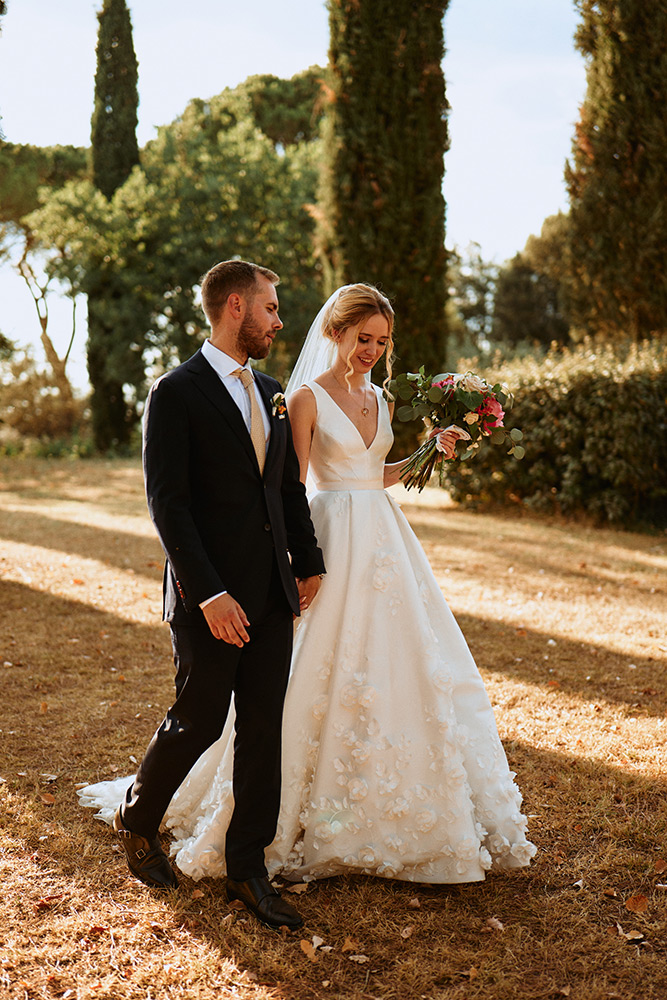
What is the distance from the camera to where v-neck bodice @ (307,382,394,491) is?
326 cm

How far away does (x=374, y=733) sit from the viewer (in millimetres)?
3039

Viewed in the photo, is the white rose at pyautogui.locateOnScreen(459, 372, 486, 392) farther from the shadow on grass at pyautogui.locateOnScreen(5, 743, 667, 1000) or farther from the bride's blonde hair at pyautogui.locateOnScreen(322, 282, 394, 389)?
the shadow on grass at pyautogui.locateOnScreen(5, 743, 667, 1000)

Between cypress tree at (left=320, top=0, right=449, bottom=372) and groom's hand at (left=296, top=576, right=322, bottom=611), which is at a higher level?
cypress tree at (left=320, top=0, right=449, bottom=372)

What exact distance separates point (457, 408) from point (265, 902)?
1982 mm

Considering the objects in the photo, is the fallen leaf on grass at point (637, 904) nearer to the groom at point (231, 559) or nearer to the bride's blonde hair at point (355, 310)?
the groom at point (231, 559)

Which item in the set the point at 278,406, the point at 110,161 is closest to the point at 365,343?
the point at 278,406

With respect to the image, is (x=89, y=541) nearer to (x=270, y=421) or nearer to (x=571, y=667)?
(x=571, y=667)

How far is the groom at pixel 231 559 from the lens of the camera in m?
2.63

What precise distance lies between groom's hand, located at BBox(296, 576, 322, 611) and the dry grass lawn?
1080mm

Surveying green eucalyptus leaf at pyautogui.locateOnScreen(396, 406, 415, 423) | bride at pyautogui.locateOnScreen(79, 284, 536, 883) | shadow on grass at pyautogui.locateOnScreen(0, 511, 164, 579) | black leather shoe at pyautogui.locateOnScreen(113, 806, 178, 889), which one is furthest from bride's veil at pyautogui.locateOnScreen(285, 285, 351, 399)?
shadow on grass at pyautogui.locateOnScreen(0, 511, 164, 579)

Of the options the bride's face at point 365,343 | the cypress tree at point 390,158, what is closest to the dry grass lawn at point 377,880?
the bride's face at point 365,343

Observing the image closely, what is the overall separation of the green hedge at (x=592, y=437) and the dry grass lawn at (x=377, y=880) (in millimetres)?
3411

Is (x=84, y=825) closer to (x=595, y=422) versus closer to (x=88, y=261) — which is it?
(x=595, y=422)

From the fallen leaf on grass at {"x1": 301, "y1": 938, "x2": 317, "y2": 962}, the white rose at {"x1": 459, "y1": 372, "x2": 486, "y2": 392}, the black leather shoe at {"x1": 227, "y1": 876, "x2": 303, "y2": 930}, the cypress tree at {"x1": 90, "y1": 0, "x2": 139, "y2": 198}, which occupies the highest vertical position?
the cypress tree at {"x1": 90, "y1": 0, "x2": 139, "y2": 198}
